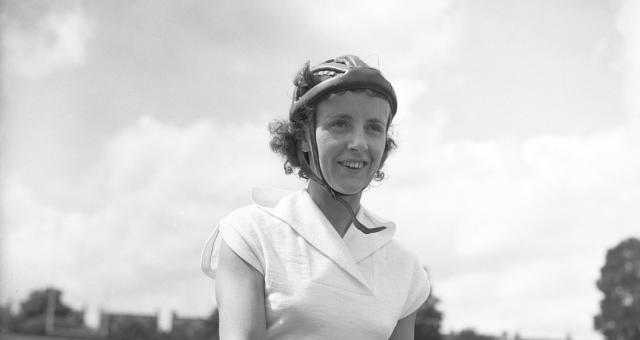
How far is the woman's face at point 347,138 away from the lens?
363 cm

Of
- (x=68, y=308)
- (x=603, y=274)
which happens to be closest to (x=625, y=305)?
(x=603, y=274)

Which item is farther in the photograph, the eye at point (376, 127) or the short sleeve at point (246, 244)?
the eye at point (376, 127)

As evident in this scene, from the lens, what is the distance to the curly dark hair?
3.80m

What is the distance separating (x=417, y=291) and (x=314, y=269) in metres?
0.64

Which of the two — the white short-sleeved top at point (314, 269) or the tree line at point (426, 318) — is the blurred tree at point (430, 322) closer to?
the tree line at point (426, 318)

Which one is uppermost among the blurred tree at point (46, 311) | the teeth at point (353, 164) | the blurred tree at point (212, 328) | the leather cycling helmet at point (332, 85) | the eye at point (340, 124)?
the blurred tree at point (46, 311)

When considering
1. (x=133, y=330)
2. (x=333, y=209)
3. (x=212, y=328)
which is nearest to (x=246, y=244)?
(x=333, y=209)

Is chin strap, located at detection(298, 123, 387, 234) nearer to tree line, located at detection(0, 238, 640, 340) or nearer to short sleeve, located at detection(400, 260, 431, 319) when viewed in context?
short sleeve, located at detection(400, 260, 431, 319)

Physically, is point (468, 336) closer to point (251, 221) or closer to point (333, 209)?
point (333, 209)

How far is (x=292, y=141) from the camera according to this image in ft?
12.9

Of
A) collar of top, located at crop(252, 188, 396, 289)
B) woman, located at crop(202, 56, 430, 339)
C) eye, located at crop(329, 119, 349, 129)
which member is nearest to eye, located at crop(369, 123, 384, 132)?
woman, located at crop(202, 56, 430, 339)

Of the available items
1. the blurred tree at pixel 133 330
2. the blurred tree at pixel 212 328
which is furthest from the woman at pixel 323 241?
the blurred tree at pixel 133 330

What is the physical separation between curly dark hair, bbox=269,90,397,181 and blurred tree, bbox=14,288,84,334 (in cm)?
11397

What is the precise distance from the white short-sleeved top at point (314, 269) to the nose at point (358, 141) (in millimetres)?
331
